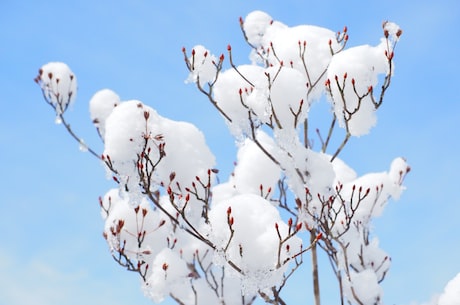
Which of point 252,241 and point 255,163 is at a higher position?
point 255,163

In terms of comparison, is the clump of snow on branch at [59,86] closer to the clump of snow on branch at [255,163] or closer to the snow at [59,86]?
the snow at [59,86]

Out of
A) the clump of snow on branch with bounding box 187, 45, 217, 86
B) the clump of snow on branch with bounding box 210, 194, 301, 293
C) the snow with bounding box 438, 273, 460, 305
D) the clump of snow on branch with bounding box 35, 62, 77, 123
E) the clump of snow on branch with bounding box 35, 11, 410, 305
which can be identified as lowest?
the clump of snow on branch with bounding box 210, 194, 301, 293

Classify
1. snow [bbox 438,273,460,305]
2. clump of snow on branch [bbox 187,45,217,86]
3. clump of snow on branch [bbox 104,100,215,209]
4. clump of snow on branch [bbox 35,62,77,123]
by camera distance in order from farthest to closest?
clump of snow on branch [bbox 35,62,77,123] < snow [bbox 438,273,460,305] < clump of snow on branch [bbox 187,45,217,86] < clump of snow on branch [bbox 104,100,215,209]

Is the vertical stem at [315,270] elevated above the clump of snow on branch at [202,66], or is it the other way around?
the clump of snow on branch at [202,66]

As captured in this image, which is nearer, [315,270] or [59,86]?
[315,270]

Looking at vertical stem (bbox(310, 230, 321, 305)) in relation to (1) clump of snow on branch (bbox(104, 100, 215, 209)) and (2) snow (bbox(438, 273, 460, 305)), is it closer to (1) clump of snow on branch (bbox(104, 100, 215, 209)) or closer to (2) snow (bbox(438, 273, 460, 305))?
(1) clump of snow on branch (bbox(104, 100, 215, 209))

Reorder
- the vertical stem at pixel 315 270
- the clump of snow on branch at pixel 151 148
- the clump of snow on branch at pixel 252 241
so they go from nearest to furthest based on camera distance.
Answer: the clump of snow on branch at pixel 252 241 < the clump of snow on branch at pixel 151 148 < the vertical stem at pixel 315 270

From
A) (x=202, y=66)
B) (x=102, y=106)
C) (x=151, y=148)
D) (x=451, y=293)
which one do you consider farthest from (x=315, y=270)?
(x=102, y=106)

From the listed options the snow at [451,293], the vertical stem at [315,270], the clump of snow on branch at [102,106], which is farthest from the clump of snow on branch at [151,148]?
the snow at [451,293]

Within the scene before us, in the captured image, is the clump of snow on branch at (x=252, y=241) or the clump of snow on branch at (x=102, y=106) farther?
the clump of snow on branch at (x=102, y=106)

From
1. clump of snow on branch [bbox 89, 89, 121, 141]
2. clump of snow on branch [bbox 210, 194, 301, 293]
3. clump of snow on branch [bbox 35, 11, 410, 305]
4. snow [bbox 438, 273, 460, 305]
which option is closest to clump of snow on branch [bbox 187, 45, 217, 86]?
clump of snow on branch [bbox 35, 11, 410, 305]

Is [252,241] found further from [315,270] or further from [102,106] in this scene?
[102,106]

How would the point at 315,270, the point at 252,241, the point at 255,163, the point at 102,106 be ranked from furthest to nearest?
1. the point at 102,106
2. the point at 255,163
3. the point at 315,270
4. the point at 252,241

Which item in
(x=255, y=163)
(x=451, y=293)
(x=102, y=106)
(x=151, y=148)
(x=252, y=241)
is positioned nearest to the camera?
(x=252, y=241)
